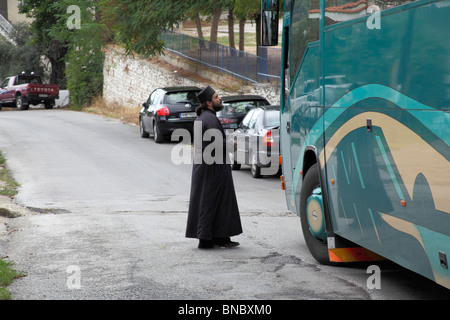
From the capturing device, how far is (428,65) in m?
4.50

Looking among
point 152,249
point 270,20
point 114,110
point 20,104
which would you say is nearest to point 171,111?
point 270,20

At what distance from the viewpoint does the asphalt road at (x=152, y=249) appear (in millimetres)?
6066

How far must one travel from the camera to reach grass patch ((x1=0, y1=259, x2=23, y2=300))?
582 cm

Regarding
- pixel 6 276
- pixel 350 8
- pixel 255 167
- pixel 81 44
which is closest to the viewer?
pixel 350 8

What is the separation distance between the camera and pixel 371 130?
5469 mm

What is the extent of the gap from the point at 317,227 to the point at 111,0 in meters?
23.2

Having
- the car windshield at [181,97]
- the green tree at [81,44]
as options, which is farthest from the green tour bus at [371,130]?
the green tree at [81,44]

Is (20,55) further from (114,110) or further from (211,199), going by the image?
(211,199)

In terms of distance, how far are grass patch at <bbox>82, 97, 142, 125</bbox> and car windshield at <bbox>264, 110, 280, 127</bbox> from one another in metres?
16.4

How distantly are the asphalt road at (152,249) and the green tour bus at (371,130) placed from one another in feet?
1.52

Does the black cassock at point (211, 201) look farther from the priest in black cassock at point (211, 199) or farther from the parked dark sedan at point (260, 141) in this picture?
the parked dark sedan at point (260, 141)

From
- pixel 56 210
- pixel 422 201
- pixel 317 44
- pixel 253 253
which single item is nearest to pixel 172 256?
pixel 253 253

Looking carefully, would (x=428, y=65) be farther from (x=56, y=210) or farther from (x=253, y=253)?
(x=56, y=210)

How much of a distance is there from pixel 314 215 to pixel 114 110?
105 ft
